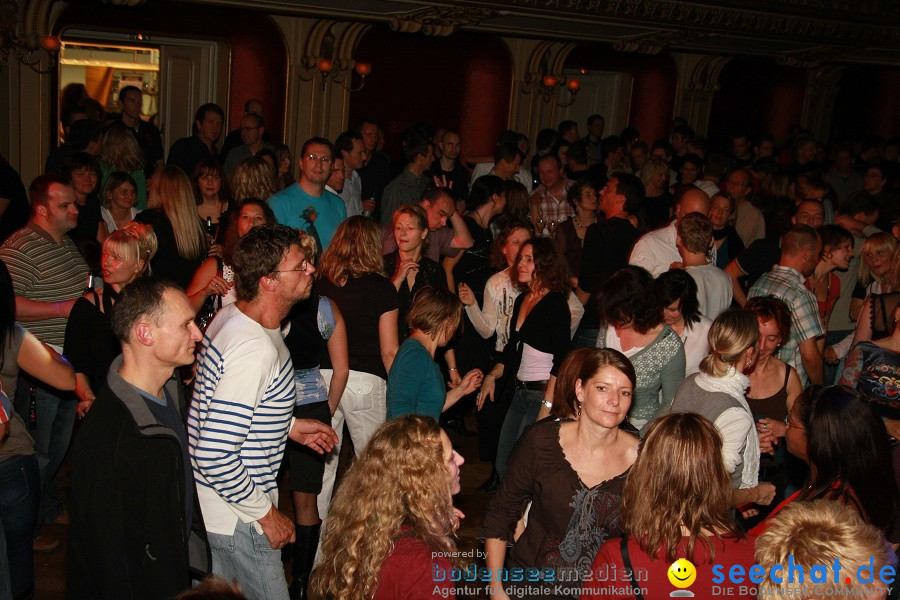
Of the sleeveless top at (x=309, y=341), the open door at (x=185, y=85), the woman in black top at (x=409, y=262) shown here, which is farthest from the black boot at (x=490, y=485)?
the open door at (x=185, y=85)

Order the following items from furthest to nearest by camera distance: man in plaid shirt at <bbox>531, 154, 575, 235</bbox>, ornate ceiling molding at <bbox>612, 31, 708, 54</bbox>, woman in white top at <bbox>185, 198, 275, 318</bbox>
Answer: ornate ceiling molding at <bbox>612, 31, 708, 54</bbox> < man in plaid shirt at <bbox>531, 154, 575, 235</bbox> < woman in white top at <bbox>185, 198, 275, 318</bbox>

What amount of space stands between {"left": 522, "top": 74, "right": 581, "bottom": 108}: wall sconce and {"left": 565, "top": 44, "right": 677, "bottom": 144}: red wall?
3.99 feet

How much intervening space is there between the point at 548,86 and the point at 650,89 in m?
2.35

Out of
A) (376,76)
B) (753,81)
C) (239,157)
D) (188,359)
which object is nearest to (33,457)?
(188,359)

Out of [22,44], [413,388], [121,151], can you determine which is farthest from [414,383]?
→ [22,44]

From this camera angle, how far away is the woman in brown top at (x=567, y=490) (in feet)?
9.14

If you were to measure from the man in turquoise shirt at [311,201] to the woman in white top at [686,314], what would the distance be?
2331mm

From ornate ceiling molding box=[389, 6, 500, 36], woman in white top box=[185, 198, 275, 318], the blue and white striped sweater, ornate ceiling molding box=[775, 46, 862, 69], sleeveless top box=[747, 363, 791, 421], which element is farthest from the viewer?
ornate ceiling molding box=[775, 46, 862, 69]

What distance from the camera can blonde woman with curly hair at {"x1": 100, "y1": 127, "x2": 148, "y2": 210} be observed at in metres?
6.10

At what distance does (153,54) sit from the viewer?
9.50m

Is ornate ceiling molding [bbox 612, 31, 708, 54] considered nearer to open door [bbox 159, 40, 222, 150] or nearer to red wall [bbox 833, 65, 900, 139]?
open door [bbox 159, 40, 222, 150]

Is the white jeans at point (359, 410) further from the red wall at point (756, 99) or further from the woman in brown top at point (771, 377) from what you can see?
the red wall at point (756, 99)

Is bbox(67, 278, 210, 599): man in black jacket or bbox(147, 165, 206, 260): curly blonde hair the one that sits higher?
bbox(147, 165, 206, 260): curly blonde hair

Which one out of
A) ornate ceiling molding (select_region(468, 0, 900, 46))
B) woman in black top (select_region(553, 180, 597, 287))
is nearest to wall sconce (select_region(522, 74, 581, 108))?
ornate ceiling molding (select_region(468, 0, 900, 46))
